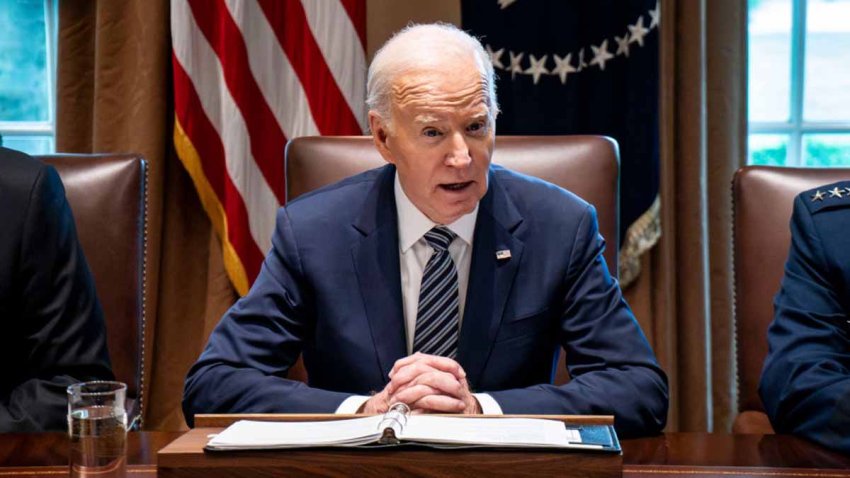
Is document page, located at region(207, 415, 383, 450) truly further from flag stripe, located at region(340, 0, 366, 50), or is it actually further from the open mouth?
flag stripe, located at region(340, 0, 366, 50)

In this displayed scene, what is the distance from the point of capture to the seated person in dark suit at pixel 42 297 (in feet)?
6.17

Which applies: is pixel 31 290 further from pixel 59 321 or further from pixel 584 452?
pixel 584 452

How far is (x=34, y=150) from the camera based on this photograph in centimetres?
354

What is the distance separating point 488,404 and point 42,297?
89cm

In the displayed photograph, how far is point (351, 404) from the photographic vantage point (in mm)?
1703

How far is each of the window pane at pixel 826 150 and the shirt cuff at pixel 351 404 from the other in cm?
242

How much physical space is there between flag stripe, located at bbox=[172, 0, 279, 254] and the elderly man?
112cm

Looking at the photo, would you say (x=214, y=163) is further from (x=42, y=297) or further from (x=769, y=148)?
(x=769, y=148)

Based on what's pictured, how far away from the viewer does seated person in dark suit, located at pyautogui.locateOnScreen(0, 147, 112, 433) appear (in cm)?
188

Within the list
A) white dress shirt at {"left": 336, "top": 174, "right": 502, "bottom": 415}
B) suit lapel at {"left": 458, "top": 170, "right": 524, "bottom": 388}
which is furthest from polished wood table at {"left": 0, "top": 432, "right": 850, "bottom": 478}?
white dress shirt at {"left": 336, "top": 174, "right": 502, "bottom": 415}

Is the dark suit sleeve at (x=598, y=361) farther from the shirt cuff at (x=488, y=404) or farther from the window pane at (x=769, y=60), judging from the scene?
the window pane at (x=769, y=60)

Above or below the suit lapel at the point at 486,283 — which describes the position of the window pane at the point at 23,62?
above

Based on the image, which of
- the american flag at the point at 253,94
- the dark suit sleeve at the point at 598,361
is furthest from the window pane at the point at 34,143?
the dark suit sleeve at the point at 598,361

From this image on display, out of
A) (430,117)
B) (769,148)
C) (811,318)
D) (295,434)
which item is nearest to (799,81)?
(769,148)
